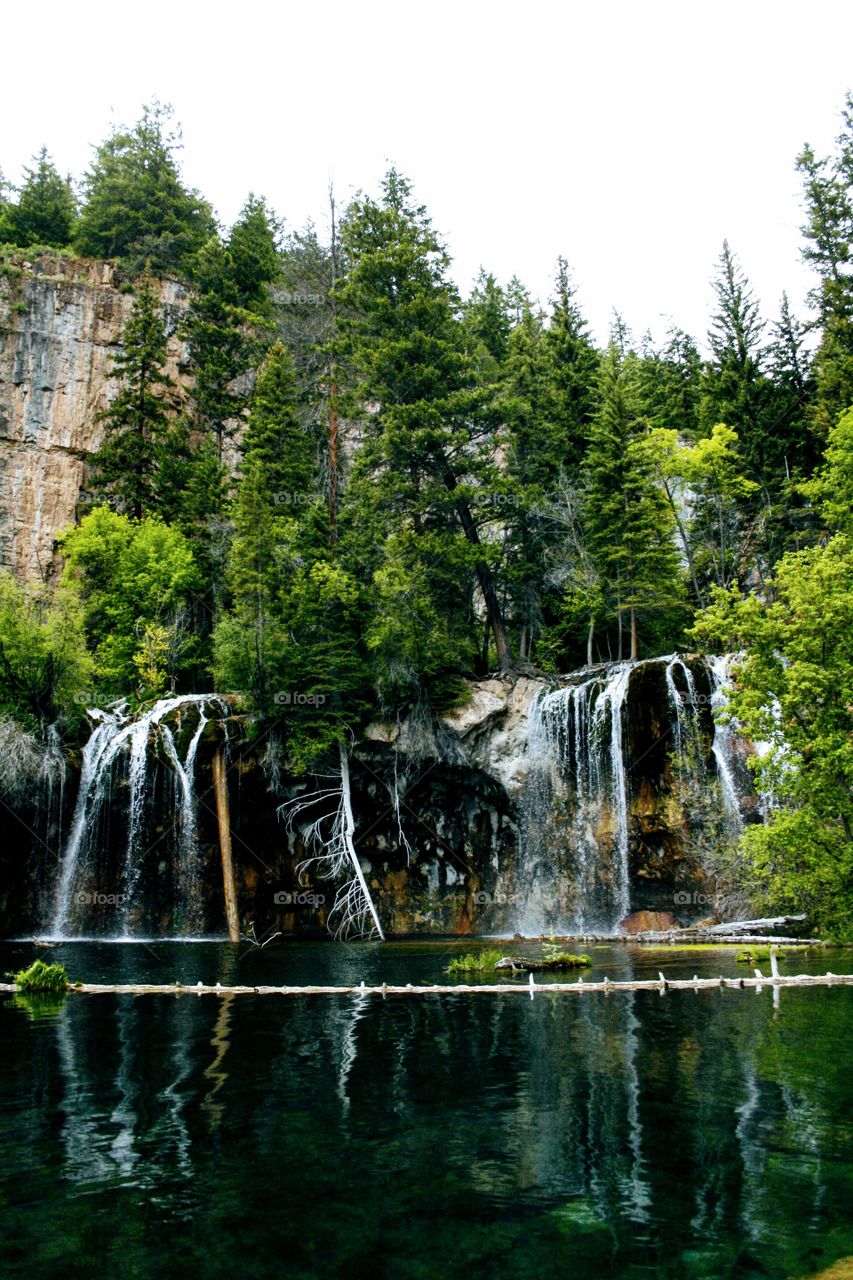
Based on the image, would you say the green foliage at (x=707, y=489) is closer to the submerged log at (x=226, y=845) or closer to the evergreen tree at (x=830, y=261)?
the evergreen tree at (x=830, y=261)

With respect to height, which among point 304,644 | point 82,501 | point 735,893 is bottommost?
point 735,893

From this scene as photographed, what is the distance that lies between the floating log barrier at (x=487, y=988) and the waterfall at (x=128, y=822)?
13.3 meters

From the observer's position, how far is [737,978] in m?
15.3

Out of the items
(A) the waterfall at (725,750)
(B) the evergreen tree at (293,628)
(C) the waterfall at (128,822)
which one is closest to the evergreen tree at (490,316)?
(B) the evergreen tree at (293,628)

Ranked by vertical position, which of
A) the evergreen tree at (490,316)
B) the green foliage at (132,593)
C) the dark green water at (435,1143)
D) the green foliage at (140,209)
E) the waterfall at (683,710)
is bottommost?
the dark green water at (435,1143)

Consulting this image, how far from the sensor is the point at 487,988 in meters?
15.1

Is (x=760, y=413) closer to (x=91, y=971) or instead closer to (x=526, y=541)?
(x=526, y=541)

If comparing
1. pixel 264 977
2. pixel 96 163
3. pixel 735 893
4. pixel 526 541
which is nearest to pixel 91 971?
pixel 264 977

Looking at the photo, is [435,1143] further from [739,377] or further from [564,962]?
[739,377]

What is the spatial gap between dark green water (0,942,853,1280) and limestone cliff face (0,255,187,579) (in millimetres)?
36698

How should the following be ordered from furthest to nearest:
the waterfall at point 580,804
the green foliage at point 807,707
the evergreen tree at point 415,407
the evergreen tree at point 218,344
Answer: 1. the evergreen tree at point 218,344
2. the evergreen tree at point 415,407
3. the waterfall at point 580,804
4. the green foliage at point 807,707

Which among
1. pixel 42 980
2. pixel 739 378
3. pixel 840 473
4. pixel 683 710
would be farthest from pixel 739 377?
pixel 42 980

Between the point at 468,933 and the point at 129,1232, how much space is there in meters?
25.8

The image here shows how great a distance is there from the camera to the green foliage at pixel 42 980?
52.7ft
